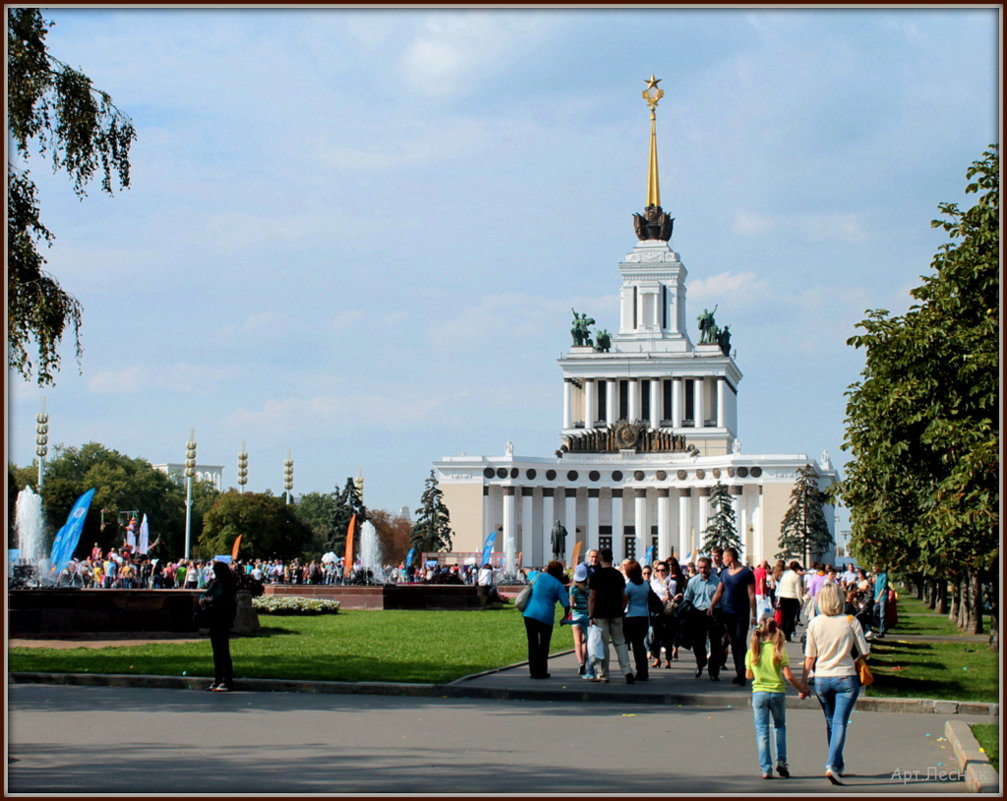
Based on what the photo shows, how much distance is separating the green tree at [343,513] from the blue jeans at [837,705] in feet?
221

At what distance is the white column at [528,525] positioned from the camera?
120188mm

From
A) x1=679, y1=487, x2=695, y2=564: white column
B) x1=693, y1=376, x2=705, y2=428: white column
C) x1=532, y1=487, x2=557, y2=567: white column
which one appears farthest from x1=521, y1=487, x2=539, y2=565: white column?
x1=693, y1=376, x2=705, y2=428: white column

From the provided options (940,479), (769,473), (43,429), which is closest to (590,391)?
(769,473)

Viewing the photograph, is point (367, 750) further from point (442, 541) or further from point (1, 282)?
point (442, 541)

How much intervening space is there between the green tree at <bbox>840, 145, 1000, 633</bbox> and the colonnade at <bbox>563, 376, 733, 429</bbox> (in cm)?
10259

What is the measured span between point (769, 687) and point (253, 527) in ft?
283

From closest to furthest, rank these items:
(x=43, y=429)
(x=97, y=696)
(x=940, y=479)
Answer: (x=97, y=696), (x=940, y=479), (x=43, y=429)

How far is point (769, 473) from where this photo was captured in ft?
369

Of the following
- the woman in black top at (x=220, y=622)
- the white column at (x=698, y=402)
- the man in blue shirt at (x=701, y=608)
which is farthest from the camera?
the white column at (x=698, y=402)

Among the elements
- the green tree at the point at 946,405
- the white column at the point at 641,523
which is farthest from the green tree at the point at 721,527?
the green tree at the point at 946,405

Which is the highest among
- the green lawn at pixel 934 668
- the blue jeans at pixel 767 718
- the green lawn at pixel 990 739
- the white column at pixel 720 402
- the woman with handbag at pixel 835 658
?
the white column at pixel 720 402

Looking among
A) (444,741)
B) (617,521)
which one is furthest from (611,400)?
(444,741)

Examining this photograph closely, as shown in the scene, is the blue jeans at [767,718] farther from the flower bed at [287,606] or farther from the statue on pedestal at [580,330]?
the statue on pedestal at [580,330]

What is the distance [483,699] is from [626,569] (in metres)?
3.39
